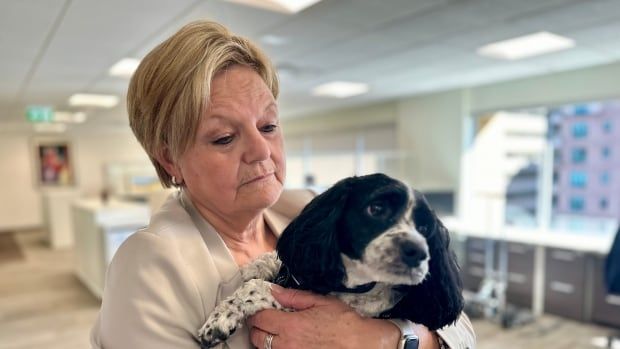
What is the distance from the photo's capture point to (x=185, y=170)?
0.87 m

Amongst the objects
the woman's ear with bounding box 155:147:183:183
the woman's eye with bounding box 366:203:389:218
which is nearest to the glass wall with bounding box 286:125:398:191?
the woman's ear with bounding box 155:147:183:183

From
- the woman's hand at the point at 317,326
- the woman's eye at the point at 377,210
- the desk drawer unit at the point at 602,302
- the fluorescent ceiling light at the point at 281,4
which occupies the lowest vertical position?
the desk drawer unit at the point at 602,302

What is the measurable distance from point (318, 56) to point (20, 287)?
16.7ft

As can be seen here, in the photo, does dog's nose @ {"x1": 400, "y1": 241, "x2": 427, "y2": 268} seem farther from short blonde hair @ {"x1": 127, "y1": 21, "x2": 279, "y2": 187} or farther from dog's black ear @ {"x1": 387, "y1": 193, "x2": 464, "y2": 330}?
short blonde hair @ {"x1": 127, "y1": 21, "x2": 279, "y2": 187}

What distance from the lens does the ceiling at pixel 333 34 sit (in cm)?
256

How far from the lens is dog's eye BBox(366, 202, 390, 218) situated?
0.69 metres

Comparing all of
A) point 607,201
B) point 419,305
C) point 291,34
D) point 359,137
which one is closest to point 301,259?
point 419,305

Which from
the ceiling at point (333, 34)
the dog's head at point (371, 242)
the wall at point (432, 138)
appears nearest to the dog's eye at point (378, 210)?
the dog's head at point (371, 242)

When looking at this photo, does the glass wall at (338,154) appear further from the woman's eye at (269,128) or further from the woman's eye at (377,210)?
the woman's eye at (377,210)

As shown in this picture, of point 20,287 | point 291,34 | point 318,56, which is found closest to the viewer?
point 291,34

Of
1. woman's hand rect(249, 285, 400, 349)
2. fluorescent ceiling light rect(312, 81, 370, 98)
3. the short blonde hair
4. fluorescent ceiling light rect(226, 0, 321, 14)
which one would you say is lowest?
woman's hand rect(249, 285, 400, 349)

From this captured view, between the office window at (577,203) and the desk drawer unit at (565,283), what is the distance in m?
0.80

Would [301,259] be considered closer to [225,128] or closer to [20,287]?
[225,128]

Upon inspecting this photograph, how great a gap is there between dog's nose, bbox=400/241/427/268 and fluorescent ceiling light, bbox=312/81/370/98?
15.5 feet
